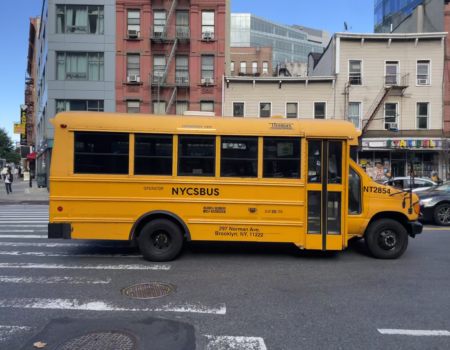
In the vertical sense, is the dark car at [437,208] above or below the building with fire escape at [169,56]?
below

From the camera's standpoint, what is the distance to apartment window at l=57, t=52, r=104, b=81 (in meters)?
27.2

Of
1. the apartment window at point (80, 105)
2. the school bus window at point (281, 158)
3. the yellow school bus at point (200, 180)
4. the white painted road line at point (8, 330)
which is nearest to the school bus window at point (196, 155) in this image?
the yellow school bus at point (200, 180)

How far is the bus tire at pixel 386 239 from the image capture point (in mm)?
Answer: 7316

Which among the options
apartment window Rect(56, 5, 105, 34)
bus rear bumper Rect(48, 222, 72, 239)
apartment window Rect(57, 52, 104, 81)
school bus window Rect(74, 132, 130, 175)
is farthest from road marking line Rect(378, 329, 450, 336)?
apartment window Rect(56, 5, 105, 34)

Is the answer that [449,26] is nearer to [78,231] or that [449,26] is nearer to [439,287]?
[439,287]

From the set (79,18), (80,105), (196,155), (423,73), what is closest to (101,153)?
(196,155)

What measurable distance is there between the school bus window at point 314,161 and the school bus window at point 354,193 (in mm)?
707

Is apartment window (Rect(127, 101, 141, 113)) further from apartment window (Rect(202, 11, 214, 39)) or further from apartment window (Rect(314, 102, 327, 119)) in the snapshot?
apartment window (Rect(314, 102, 327, 119))

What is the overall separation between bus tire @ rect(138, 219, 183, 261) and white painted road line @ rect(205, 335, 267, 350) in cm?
312

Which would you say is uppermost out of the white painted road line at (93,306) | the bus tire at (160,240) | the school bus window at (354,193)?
the school bus window at (354,193)

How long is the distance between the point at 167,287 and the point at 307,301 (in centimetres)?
215

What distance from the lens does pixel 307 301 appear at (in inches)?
204

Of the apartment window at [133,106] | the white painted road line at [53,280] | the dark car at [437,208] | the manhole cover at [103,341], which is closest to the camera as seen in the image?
the manhole cover at [103,341]

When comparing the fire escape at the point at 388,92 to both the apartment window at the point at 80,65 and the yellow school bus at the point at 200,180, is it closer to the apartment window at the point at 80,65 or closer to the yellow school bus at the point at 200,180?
the apartment window at the point at 80,65
